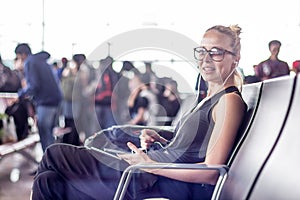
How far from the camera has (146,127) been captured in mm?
1562

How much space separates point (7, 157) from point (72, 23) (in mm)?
649

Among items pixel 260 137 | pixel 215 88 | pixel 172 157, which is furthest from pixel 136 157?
pixel 260 137

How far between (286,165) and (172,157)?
0.57 m

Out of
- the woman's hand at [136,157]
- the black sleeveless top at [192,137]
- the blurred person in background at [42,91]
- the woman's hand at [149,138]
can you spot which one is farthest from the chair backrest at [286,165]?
the blurred person in background at [42,91]

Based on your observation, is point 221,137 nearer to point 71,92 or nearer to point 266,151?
point 266,151

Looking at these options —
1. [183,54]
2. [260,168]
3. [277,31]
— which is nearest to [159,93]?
[183,54]

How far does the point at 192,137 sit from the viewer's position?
4.41 feet

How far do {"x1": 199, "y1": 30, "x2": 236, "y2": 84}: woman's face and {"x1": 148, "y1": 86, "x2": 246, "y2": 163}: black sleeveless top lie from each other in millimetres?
86

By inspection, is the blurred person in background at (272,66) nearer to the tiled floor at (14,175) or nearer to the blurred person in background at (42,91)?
the blurred person in background at (42,91)

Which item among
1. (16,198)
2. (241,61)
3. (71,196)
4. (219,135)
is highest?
(241,61)

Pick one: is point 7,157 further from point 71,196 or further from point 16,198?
point 71,196

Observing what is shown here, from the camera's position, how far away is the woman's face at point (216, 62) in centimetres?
138

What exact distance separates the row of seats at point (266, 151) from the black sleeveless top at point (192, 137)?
0.39 ft

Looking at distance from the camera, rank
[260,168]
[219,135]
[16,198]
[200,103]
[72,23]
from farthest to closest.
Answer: [16,198]
[72,23]
[200,103]
[219,135]
[260,168]
